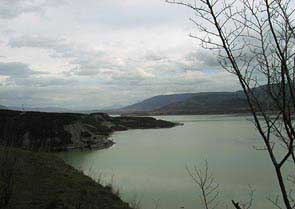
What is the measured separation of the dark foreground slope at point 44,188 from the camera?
8.90 m

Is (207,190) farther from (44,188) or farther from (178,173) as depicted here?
(44,188)

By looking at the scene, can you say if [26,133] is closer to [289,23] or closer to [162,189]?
[162,189]

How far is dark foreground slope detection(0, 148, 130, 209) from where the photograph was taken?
8.90 m

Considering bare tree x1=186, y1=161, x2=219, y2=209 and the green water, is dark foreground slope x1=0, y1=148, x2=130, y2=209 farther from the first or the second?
bare tree x1=186, y1=161, x2=219, y2=209

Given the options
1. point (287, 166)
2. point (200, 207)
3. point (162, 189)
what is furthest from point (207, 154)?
point (200, 207)

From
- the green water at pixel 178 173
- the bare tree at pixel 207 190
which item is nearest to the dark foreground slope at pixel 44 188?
the green water at pixel 178 173

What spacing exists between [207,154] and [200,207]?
15.1 m

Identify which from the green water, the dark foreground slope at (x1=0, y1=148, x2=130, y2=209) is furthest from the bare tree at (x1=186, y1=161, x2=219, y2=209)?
the dark foreground slope at (x1=0, y1=148, x2=130, y2=209)

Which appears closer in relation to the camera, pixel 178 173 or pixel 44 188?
pixel 44 188

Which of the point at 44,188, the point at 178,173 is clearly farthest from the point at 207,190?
the point at 44,188

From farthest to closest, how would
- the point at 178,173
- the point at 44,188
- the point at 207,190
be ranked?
the point at 178,173
the point at 207,190
the point at 44,188

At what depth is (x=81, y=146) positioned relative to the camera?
37656 millimetres

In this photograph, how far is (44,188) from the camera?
12.1 metres

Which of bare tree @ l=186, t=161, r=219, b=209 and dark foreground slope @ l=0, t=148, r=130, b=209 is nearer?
bare tree @ l=186, t=161, r=219, b=209
